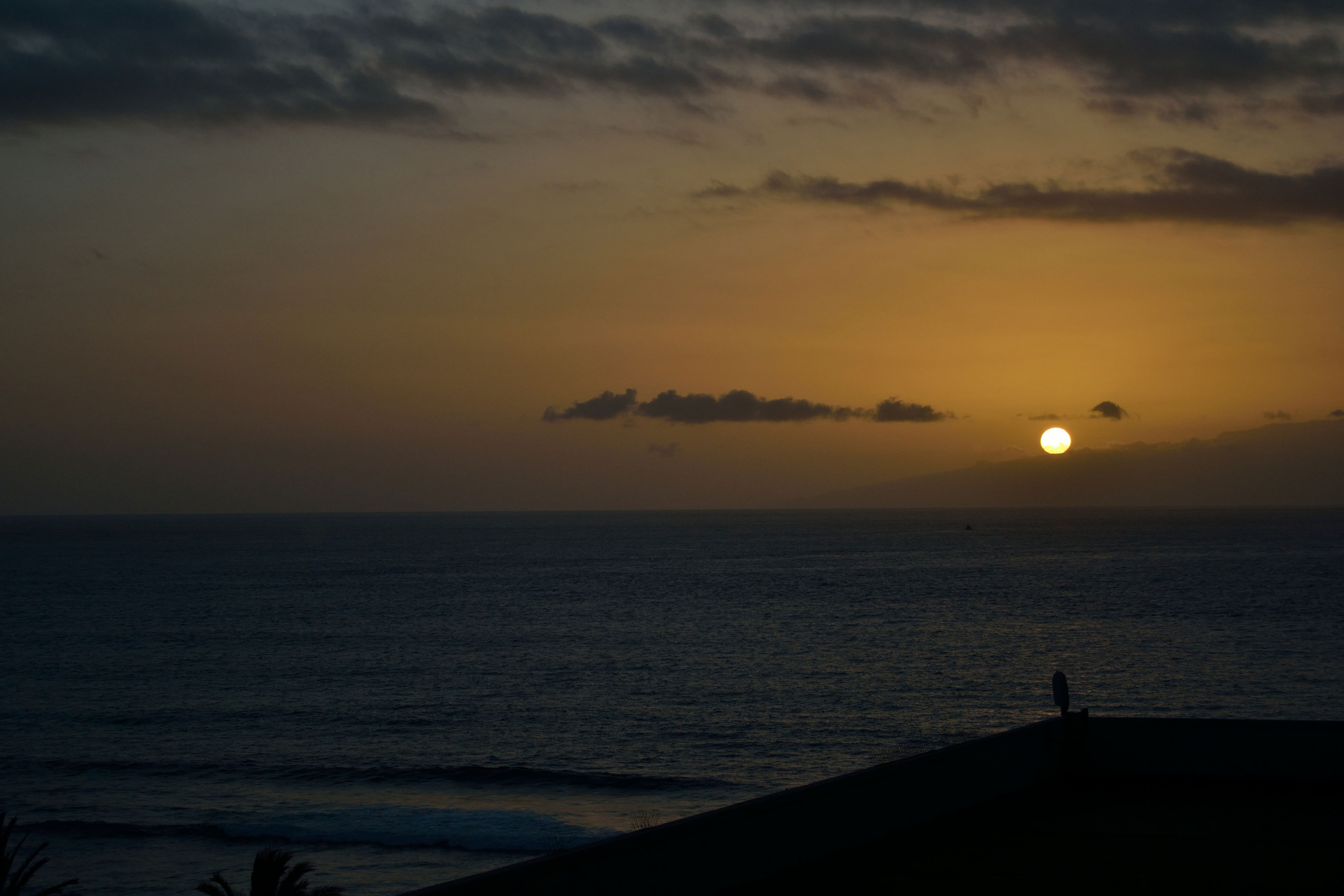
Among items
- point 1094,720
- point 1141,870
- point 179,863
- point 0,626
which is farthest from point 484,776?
point 0,626

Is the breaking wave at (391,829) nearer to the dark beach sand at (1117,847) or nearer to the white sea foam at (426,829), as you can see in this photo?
the white sea foam at (426,829)

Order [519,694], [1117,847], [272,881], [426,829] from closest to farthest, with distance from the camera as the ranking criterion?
[1117,847] < [272,881] < [426,829] < [519,694]

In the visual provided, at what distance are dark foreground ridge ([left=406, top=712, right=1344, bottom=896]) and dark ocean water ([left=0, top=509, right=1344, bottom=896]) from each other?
18.0 meters

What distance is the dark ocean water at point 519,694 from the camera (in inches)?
1209

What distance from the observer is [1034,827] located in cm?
994

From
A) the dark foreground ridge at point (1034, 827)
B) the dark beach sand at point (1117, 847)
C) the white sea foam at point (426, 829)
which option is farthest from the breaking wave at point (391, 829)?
the dark beach sand at point (1117, 847)

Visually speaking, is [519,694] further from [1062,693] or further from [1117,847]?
[1117,847]

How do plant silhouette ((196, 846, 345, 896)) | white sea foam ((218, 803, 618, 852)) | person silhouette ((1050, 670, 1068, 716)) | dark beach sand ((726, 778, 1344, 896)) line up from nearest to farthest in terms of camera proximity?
dark beach sand ((726, 778, 1344, 896)) → person silhouette ((1050, 670, 1068, 716)) → plant silhouette ((196, 846, 345, 896)) → white sea foam ((218, 803, 618, 852))

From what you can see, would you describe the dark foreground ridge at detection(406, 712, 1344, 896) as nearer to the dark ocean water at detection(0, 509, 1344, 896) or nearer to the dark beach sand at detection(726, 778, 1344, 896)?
the dark beach sand at detection(726, 778, 1344, 896)

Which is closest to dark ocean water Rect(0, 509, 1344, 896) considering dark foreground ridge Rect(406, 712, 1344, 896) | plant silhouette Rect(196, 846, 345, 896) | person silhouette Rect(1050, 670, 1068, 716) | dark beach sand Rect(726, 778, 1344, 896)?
plant silhouette Rect(196, 846, 345, 896)

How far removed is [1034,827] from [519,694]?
4174cm

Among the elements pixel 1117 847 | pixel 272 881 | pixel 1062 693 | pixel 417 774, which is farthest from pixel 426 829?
pixel 1117 847

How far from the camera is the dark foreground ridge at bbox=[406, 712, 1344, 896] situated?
765 cm

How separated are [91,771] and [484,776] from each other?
1304cm
